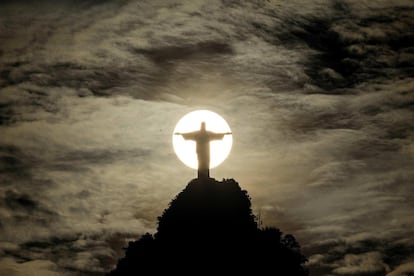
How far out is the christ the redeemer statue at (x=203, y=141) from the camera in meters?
42.6

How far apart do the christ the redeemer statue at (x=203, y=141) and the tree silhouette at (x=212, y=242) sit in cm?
130

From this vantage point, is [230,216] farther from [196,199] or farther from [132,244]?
[132,244]

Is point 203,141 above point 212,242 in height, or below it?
above

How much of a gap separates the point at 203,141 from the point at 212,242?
596cm

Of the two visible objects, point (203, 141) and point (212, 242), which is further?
point (203, 141)

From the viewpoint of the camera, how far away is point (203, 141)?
141 feet

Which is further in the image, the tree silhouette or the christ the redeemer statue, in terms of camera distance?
the christ the redeemer statue

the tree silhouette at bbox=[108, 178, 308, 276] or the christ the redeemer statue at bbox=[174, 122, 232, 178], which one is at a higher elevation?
the christ the redeemer statue at bbox=[174, 122, 232, 178]

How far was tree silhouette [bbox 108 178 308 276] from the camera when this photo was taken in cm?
3956

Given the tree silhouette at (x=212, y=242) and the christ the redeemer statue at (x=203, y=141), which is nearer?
the tree silhouette at (x=212, y=242)

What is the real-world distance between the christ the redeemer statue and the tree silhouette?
1.30m

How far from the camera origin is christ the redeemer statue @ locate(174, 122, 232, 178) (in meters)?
42.6

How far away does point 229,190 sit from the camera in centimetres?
4112

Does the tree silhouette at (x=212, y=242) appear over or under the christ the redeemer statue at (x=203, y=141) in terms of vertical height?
under
